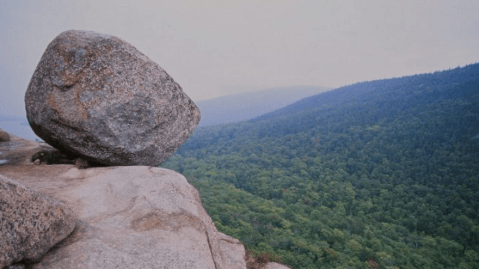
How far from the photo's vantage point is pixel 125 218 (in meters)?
4.43

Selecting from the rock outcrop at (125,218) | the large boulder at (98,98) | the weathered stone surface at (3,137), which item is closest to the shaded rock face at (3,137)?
the weathered stone surface at (3,137)

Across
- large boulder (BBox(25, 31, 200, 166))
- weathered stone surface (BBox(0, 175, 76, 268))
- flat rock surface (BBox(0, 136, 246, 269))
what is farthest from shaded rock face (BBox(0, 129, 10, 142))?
weathered stone surface (BBox(0, 175, 76, 268))

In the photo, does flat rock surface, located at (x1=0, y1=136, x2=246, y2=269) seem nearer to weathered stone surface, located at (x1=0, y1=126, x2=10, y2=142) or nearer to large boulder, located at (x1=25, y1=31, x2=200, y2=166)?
large boulder, located at (x1=25, y1=31, x2=200, y2=166)

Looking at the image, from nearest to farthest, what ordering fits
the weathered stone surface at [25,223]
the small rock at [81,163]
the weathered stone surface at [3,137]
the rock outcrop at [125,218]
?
the weathered stone surface at [25,223] < the rock outcrop at [125,218] < the small rock at [81,163] < the weathered stone surface at [3,137]

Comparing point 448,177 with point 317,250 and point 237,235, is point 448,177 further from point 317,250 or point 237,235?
point 237,235

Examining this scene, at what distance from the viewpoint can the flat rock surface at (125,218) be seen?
3.51m

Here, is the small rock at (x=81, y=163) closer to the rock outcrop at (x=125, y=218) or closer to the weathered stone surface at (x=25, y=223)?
the rock outcrop at (x=125, y=218)

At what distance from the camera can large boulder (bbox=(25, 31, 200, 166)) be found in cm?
604

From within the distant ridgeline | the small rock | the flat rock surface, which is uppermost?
the small rock

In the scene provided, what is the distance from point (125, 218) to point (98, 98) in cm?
345

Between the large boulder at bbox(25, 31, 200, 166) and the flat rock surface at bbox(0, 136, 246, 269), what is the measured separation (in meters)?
0.88

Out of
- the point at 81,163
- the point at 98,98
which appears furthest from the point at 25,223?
the point at 81,163

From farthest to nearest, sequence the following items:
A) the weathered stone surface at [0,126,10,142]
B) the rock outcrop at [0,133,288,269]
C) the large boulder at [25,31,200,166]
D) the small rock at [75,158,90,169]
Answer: the weathered stone surface at [0,126,10,142] → the small rock at [75,158,90,169] → the large boulder at [25,31,200,166] → the rock outcrop at [0,133,288,269]

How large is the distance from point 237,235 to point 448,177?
166 ft
